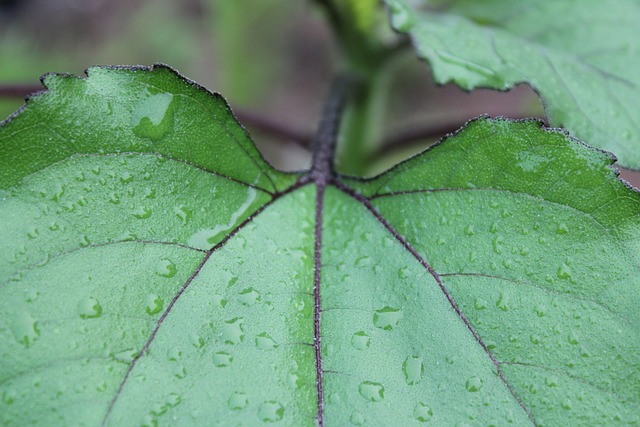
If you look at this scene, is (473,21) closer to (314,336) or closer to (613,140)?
(613,140)

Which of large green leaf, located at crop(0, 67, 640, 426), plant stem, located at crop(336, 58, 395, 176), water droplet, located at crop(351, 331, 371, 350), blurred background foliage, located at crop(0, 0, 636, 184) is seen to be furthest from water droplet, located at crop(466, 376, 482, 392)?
blurred background foliage, located at crop(0, 0, 636, 184)

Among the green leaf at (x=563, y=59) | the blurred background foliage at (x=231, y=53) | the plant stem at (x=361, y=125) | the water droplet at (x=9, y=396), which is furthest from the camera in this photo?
the blurred background foliage at (x=231, y=53)

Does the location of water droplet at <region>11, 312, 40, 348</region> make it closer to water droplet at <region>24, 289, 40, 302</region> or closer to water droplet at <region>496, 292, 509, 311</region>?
water droplet at <region>24, 289, 40, 302</region>

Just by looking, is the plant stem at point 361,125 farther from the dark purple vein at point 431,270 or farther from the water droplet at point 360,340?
the water droplet at point 360,340

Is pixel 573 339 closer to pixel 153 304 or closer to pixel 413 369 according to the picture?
pixel 413 369

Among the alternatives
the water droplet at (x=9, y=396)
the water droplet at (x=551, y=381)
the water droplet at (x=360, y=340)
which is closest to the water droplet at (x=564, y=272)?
the water droplet at (x=551, y=381)

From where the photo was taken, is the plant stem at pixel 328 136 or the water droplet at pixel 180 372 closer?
the water droplet at pixel 180 372
